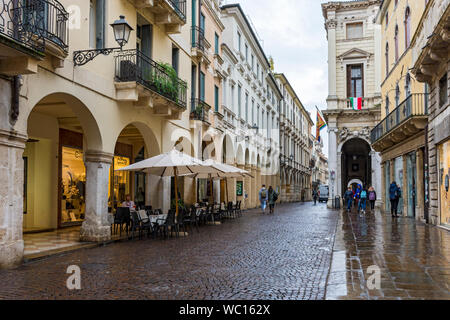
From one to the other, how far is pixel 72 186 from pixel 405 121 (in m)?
13.5

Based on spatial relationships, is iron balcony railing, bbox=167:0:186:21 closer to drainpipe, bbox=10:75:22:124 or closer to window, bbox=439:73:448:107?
drainpipe, bbox=10:75:22:124

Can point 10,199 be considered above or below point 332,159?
below

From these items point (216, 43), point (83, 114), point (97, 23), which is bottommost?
point (83, 114)

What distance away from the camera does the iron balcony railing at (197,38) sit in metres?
20.7

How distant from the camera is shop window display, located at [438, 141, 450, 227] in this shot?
14781mm

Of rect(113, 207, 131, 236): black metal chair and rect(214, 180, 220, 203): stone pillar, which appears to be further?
rect(214, 180, 220, 203): stone pillar

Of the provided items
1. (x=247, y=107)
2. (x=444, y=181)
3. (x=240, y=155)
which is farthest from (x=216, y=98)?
(x=444, y=181)

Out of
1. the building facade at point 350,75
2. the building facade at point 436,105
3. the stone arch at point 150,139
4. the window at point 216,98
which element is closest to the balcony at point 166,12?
the stone arch at point 150,139

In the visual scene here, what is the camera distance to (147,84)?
14156 mm

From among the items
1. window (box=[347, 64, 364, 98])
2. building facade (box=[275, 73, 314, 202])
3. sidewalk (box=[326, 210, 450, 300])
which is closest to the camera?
sidewalk (box=[326, 210, 450, 300])

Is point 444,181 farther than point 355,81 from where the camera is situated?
No

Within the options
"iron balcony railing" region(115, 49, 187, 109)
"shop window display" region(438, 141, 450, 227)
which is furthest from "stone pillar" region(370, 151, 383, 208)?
"iron balcony railing" region(115, 49, 187, 109)

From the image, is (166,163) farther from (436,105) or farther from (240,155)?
(240,155)
